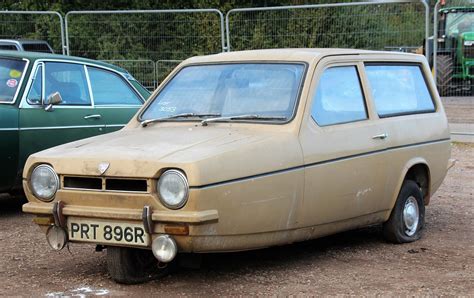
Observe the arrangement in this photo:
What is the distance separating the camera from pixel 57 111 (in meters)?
7.58

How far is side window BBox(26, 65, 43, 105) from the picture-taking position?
24.3ft

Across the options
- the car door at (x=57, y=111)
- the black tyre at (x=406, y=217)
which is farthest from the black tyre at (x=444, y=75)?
the car door at (x=57, y=111)

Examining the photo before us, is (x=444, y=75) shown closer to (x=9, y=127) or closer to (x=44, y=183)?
(x=9, y=127)

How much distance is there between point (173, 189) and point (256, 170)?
0.61 meters

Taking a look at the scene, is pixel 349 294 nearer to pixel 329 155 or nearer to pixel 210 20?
pixel 329 155

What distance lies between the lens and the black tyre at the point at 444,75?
14.7 metres

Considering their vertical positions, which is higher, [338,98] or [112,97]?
[338,98]

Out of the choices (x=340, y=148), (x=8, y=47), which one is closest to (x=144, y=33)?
(x=8, y=47)

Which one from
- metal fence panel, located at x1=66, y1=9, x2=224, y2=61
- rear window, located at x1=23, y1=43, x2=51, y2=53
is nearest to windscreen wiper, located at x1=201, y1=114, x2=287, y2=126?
metal fence panel, located at x1=66, y1=9, x2=224, y2=61

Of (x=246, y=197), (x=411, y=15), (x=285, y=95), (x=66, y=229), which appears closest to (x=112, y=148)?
(x=66, y=229)

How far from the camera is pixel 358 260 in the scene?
227 inches

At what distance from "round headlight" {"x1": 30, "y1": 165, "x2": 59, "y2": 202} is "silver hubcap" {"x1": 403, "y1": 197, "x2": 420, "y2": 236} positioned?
3.04m

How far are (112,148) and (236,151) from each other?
0.86 meters

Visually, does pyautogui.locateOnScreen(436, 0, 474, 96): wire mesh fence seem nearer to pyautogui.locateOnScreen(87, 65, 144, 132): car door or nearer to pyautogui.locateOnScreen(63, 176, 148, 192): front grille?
pyautogui.locateOnScreen(87, 65, 144, 132): car door
